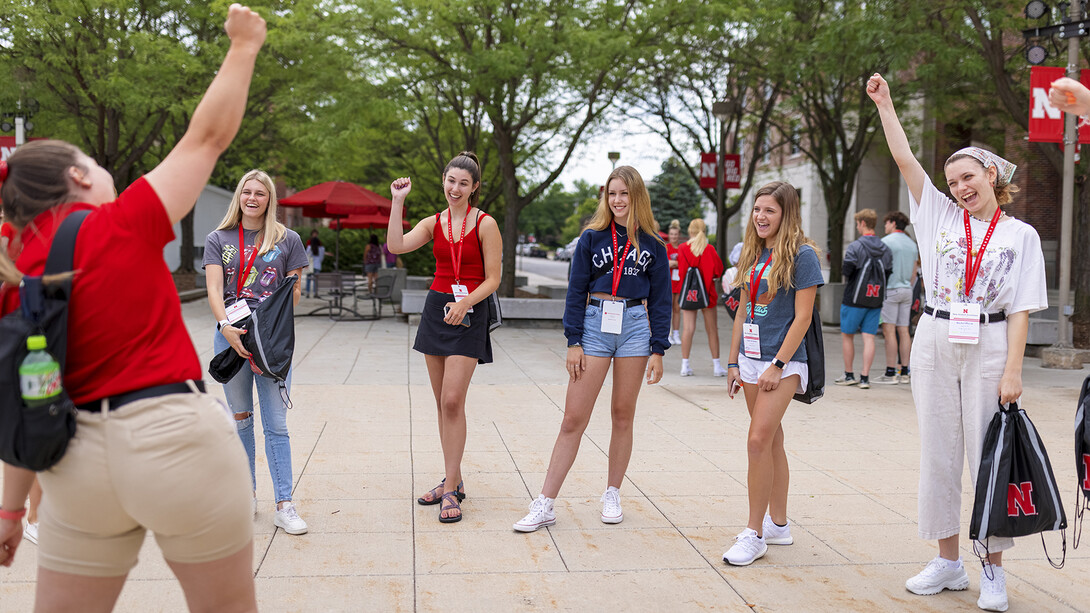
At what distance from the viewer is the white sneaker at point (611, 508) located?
4.83 meters

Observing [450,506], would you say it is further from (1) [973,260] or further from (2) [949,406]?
(1) [973,260]

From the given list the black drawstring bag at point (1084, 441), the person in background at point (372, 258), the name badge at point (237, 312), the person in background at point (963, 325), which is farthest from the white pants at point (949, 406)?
the person in background at point (372, 258)

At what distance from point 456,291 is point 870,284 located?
6.40 m

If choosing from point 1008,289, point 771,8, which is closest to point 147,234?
point 1008,289

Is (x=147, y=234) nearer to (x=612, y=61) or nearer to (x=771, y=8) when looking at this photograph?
(x=612, y=61)

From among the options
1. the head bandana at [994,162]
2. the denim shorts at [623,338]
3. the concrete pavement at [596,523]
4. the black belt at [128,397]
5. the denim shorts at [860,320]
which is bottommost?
the concrete pavement at [596,523]

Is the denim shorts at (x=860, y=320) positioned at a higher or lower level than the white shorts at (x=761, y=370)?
lower

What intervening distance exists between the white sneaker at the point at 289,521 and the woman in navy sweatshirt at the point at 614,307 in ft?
3.66

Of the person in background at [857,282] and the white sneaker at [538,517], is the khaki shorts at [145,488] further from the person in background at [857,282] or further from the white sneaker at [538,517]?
the person in background at [857,282]

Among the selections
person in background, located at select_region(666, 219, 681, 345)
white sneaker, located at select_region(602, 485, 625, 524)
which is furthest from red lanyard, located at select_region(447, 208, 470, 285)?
person in background, located at select_region(666, 219, 681, 345)

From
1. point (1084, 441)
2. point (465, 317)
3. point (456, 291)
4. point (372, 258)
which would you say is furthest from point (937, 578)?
point (372, 258)

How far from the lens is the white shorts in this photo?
424 cm

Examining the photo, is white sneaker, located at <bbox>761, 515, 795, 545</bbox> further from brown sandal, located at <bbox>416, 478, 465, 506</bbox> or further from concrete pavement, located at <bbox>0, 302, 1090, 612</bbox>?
brown sandal, located at <bbox>416, 478, 465, 506</bbox>

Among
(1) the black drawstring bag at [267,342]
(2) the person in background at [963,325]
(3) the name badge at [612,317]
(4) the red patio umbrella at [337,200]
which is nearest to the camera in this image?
(2) the person in background at [963,325]
